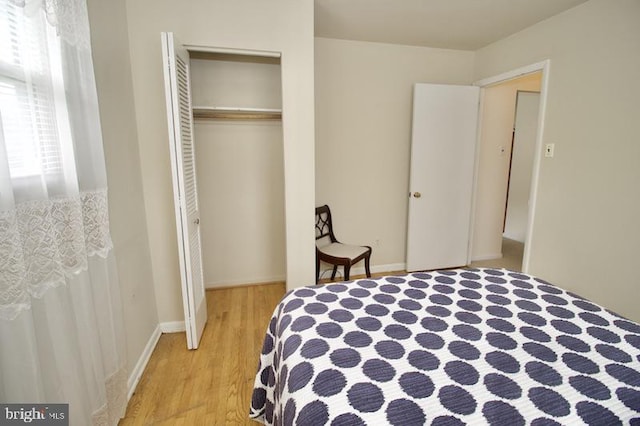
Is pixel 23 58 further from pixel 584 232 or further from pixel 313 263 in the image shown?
pixel 584 232

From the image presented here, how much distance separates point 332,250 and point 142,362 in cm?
171

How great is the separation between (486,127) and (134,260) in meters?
3.78

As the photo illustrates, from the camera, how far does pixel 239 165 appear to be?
2857 millimetres

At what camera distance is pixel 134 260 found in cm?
192

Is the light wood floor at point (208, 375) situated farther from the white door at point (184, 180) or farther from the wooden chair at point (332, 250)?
the wooden chair at point (332, 250)

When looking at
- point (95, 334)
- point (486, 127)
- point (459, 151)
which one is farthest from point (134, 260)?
point (486, 127)

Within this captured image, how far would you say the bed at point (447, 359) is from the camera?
822mm

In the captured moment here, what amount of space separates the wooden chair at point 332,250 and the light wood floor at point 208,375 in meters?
0.69

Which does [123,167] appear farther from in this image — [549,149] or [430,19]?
[549,149]

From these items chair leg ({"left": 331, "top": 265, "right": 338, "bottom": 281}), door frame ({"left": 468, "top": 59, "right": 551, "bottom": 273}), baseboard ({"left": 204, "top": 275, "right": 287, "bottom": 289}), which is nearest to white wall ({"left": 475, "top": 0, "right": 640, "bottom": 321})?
door frame ({"left": 468, "top": 59, "right": 551, "bottom": 273})

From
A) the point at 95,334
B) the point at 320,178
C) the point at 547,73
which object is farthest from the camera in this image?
the point at 320,178

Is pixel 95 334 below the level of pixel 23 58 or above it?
below

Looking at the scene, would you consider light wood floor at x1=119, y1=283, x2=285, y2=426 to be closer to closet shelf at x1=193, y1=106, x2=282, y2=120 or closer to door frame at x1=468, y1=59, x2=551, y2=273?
closet shelf at x1=193, y1=106, x2=282, y2=120

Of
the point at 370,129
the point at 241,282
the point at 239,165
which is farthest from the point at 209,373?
the point at 370,129
